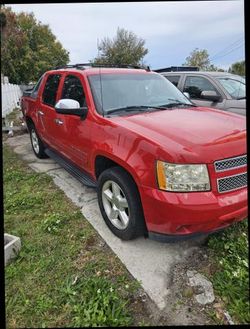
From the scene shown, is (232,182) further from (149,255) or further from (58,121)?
(58,121)

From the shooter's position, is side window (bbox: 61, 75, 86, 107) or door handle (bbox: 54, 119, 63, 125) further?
door handle (bbox: 54, 119, 63, 125)

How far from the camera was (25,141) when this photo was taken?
7215 mm

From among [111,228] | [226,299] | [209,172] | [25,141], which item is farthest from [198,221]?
[25,141]

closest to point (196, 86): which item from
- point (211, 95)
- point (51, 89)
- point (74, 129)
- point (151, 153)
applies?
point (211, 95)

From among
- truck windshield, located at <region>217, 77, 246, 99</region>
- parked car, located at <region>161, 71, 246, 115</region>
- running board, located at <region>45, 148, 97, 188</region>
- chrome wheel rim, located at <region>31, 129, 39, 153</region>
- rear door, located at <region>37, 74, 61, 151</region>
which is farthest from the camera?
truck windshield, located at <region>217, 77, 246, 99</region>

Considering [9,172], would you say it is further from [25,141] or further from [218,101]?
[218,101]

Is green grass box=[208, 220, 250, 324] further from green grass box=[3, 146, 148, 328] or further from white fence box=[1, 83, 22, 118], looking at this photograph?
white fence box=[1, 83, 22, 118]

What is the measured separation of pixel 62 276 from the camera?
7.99ft

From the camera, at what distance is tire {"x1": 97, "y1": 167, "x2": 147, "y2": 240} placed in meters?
2.57

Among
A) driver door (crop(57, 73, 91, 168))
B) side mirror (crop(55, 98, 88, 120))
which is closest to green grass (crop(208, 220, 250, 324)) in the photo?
driver door (crop(57, 73, 91, 168))

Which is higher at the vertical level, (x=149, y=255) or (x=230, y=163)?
(x=230, y=163)

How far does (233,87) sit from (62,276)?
588cm

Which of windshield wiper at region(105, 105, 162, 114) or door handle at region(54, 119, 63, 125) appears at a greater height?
windshield wiper at region(105, 105, 162, 114)

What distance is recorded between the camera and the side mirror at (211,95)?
20.2 ft
